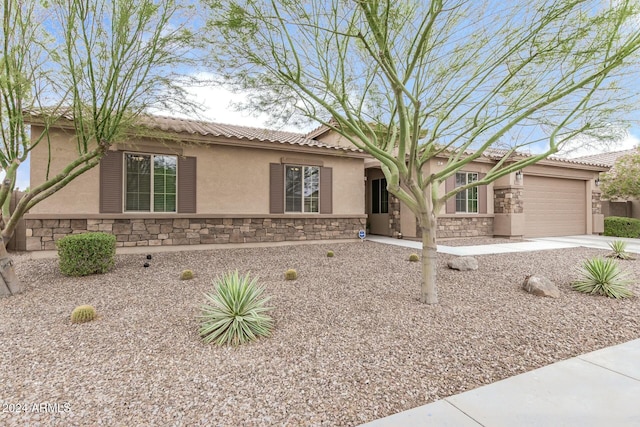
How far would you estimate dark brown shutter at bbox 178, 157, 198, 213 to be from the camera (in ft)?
31.0

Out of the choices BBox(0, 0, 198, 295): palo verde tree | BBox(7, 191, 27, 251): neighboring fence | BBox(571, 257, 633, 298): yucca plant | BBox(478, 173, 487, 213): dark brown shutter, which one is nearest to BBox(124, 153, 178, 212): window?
BBox(7, 191, 27, 251): neighboring fence

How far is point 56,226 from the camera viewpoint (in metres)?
8.21

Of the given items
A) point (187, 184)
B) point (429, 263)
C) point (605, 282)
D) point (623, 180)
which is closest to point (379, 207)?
point (187, 184)

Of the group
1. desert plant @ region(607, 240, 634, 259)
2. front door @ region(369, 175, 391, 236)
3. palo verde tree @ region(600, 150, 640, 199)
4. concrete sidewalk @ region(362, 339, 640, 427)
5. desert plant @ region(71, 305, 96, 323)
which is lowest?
concrete sidewalk @ region(362, 339, 640, 427)

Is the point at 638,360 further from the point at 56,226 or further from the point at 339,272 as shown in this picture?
the point at 56,226

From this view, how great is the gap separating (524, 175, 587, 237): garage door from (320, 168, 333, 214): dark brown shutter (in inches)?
375

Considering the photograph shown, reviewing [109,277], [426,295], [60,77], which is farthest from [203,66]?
[426,295]

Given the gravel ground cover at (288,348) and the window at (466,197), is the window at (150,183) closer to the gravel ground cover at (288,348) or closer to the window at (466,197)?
the gravel ground cover at (288,348)

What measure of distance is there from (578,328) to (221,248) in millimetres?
8642

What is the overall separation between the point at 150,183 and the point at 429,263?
811cm

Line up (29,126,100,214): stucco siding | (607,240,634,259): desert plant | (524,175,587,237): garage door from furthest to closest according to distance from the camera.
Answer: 1. (524,175,587,237): garage door
2. (607,240,634,259): desert plant
3. (29,126,100,214): stucco siding

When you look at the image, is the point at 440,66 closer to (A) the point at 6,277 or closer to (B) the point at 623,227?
(A) the point at 6,277

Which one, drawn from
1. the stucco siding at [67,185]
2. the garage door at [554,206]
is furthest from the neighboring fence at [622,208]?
the stucco siding at [67,185]

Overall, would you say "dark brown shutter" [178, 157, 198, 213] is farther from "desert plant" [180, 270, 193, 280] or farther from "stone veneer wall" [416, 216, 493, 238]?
"stone veneer wall" [416, 216, 493, 238]
